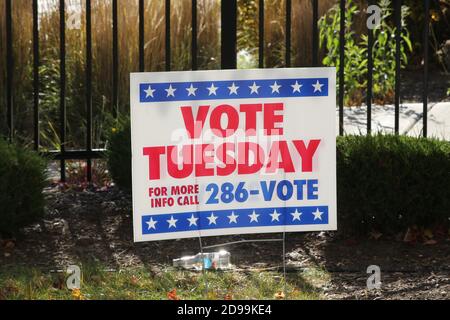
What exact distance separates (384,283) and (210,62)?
13.7ft

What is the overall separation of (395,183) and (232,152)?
1278 mm

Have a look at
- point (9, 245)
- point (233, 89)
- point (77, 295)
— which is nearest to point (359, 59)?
point (9, 245)

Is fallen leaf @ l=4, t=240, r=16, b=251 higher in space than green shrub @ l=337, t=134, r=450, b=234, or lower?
lower

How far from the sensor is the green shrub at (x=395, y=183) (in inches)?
230

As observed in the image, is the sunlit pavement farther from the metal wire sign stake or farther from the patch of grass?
the metal wire sign stake

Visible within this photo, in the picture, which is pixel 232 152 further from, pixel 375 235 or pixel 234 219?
pixel 375 235

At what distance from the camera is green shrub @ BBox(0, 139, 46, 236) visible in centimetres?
577

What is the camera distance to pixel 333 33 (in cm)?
921

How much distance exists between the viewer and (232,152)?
4910mm

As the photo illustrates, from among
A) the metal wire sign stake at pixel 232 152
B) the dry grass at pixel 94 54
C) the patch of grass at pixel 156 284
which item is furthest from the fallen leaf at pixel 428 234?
the dry grass at pixel 94 54

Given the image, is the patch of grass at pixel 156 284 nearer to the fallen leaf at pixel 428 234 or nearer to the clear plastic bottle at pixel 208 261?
the clear plastic bottle at pixel 208 261

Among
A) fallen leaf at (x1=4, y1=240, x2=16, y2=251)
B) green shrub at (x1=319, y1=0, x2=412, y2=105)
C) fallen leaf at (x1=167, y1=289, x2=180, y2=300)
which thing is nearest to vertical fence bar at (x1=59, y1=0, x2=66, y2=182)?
fallen leaf at (x1=4, y1=240, x2=16, y2=251)

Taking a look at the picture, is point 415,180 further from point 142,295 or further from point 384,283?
point 142,295
